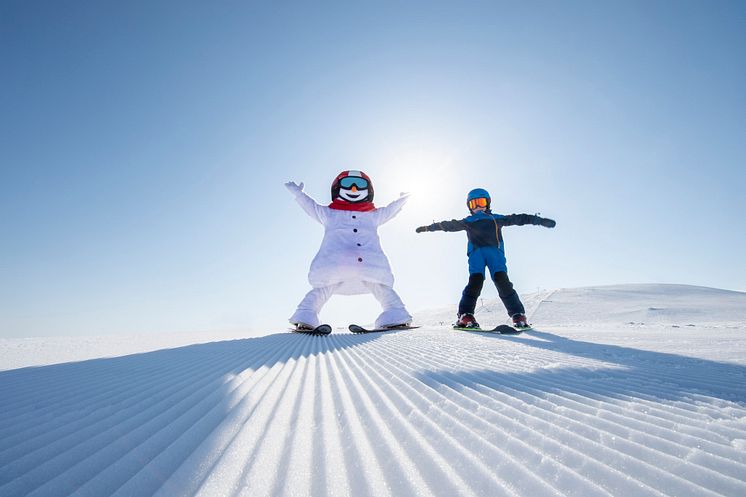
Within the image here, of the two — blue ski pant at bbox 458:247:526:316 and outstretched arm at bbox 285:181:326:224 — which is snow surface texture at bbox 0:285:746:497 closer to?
blue ski pant at bbox 458:247:526:316

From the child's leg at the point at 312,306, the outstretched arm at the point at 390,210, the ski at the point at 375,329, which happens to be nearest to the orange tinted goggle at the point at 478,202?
the outstretched arm at the point at 390,210

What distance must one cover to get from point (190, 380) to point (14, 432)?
601 mm

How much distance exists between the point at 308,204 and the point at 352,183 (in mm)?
798

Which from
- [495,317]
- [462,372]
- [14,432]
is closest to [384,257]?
[495,317]

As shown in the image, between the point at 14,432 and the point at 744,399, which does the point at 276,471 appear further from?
the point at 744,399

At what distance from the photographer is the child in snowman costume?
5.08 metres

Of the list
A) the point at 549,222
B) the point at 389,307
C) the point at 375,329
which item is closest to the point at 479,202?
the point at 549,222

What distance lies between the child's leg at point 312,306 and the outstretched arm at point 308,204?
3.70ft

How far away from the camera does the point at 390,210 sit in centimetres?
575

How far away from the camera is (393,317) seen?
196 inches

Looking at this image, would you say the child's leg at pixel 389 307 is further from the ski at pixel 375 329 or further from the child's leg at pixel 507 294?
the child's leg at pixel 507 294

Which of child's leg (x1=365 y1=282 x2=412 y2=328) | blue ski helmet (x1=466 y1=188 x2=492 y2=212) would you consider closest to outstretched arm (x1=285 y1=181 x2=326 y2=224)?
child's leg (x1=365 y1=282 x2=412 y2=328)

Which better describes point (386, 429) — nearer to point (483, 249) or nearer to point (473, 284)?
point (473, 284)

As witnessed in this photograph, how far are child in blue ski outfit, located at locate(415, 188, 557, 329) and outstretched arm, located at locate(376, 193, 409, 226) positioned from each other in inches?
20.0
